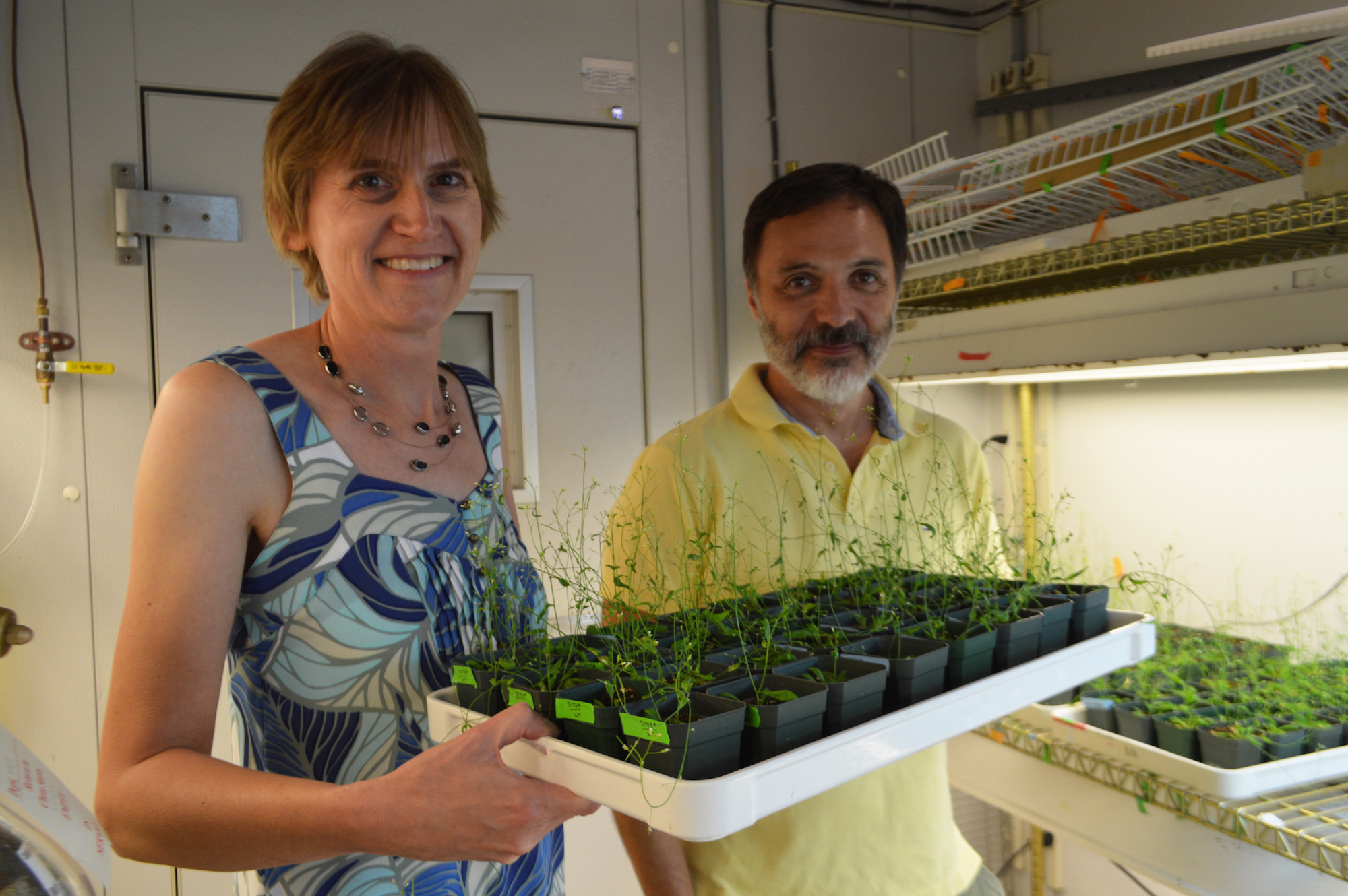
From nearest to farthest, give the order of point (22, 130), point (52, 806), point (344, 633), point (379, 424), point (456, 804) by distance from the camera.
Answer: point (52, 806) < point (456, 804) < point (344, 633) < point (379, 424) < point (22, 130)

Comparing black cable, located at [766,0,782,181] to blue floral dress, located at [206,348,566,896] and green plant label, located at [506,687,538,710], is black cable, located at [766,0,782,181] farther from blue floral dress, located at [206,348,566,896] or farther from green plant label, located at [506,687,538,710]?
green plant label, located at [506,687,538,710]

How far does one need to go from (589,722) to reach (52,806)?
577 mm

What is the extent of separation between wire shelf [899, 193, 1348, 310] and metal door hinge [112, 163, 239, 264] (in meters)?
1.92

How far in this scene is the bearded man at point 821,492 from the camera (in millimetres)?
1271

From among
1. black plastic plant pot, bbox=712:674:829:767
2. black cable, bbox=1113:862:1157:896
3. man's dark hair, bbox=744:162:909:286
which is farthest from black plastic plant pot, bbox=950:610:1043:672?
black cable, bbox=1113:862:1157:896

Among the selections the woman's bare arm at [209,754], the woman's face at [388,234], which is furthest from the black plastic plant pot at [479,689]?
the woman's face at [388,234]

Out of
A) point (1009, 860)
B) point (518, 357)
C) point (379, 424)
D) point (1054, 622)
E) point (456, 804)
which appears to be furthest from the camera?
point (1009, 860)

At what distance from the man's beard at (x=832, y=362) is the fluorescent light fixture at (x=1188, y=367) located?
8cm

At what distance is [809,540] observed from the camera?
1.53 metres

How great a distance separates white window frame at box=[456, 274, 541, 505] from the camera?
103 inches

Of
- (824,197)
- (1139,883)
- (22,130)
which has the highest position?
(22,130)

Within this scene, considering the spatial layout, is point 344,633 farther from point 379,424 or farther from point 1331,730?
point 1331,730

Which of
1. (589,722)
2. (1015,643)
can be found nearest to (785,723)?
(589,722)

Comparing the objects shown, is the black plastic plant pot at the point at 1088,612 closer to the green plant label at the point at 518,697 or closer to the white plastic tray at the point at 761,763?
the white plastic tray at the point at 761,763
